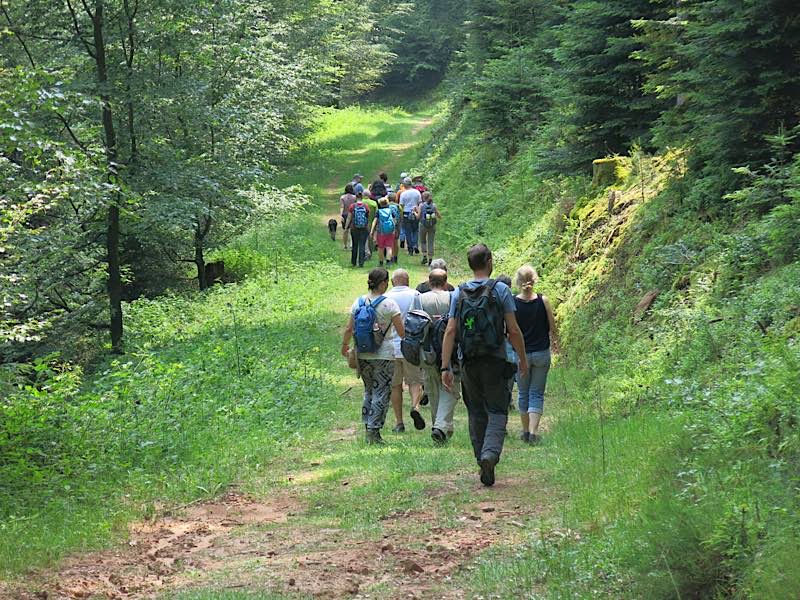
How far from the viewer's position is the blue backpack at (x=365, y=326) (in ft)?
33.6

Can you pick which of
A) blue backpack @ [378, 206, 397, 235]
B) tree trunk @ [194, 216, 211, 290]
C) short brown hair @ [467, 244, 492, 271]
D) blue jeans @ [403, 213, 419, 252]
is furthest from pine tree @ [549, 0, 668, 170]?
short brown hair @ [467, 244, 492, 271]

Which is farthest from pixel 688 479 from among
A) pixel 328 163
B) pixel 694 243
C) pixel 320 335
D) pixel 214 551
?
pixel 328 163

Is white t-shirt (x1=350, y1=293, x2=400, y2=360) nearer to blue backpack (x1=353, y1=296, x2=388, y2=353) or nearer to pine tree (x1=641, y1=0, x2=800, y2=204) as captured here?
blue backpack (x1=353, y1=296, x2=388, y2=353)

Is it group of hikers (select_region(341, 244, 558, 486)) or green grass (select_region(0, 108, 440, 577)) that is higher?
group of hikers (select_region(341, 244, 558, 486))

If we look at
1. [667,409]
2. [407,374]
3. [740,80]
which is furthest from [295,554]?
[740,80]

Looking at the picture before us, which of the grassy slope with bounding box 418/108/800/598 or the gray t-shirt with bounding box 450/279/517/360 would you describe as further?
the gray t-shirt with bounding box 450/279/517/360

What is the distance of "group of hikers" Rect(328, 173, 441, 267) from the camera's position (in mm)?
23062

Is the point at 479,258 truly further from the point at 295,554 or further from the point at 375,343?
the point at 295,554

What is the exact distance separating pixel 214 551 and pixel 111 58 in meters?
12.9

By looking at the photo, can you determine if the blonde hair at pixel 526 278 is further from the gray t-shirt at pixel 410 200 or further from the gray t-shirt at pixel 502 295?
the gray t-shirt at pixel 410 200

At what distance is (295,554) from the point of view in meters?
6.73

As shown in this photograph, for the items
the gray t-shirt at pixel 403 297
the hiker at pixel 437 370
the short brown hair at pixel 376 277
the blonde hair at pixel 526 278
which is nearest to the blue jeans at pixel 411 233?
the hiker at pixel 437 370

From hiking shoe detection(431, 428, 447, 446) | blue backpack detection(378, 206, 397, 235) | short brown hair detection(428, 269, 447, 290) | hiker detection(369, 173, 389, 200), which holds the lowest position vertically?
hiking shoe detection(431, 428, 447, 446)

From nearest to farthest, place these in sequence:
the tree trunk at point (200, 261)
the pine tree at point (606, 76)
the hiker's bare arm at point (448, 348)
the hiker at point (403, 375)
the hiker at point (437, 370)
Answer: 1. the hiker's bare arm at point (448, 348)
2. the hiker at point (437, 370)
3. the hiker at point (403, 375)
4. the pine tree at point (606, 76)
5. the tree trunk at point (200, 261)
